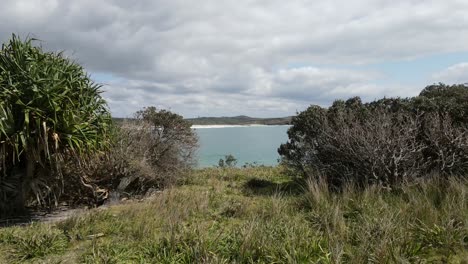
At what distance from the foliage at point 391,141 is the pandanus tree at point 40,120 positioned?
5552mm

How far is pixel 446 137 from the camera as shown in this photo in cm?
916

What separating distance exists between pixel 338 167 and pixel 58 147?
252 inches

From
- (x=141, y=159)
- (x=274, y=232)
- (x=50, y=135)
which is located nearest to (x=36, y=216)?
(x=50, y=135)

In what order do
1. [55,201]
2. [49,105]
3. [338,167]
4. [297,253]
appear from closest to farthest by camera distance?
[297,253]
[49,105]
[55,201]
[338,167]

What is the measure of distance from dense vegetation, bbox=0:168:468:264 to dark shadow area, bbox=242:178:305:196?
7.22ft

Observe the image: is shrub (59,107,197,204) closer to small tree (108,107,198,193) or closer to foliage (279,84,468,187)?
small tree (108,107,198,193)

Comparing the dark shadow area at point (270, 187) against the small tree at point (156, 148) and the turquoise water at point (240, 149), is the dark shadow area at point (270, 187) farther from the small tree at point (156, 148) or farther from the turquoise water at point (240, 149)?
the turquoise water at point (240, 149)

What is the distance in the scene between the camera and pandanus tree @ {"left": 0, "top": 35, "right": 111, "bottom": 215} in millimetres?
7066

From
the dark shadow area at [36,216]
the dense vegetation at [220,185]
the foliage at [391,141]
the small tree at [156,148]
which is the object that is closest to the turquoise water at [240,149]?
the small tree at [156,148]

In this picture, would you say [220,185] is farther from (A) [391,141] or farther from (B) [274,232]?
(B) [274,232]

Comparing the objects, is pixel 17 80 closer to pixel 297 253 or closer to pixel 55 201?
pixel 55 201

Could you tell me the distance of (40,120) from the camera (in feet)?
23.3

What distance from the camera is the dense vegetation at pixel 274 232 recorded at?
4820mm

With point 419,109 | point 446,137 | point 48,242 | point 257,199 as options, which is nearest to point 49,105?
point 48,242
